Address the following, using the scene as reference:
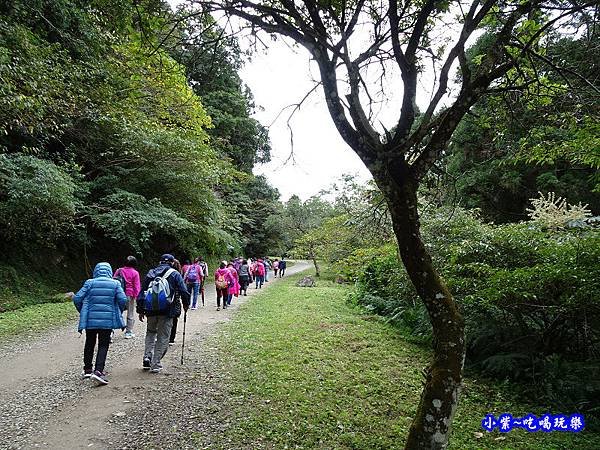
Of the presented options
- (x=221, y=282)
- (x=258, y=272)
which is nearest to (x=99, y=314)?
(x=221, y=282)

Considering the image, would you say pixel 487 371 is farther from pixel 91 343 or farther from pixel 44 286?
pixel 44 286

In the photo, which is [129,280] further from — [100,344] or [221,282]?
[221,282]

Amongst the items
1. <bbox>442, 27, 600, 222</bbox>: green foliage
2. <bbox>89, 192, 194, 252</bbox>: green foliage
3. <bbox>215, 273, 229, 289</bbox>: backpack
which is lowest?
<bbox>215, 273, 229, 289</bbox>: backpack

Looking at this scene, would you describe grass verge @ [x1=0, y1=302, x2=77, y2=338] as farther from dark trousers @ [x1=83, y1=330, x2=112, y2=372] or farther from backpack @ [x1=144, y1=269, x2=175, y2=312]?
backpack @ [x1=144, y1=269, x2=175, y2=312]

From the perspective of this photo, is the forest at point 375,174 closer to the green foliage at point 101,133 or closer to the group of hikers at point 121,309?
the green foliage at point 101,133

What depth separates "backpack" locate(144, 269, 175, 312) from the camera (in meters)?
5.61

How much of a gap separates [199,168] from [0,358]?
986 cm

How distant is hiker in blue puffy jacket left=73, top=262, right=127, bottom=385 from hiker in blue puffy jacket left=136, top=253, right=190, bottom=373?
354 mm

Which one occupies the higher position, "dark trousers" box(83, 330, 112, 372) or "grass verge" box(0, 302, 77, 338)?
"dark trousers" box(83, 330, 112, 372)

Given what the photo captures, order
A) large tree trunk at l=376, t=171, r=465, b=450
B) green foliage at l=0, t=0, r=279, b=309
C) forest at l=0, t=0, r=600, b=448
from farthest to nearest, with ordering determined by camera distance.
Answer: green foliage at l=0, t=0, r=279, b=309, forest at l=0, t=0, r=600, b=448, large tree trunk at l=376, t=171, r=465, b=450

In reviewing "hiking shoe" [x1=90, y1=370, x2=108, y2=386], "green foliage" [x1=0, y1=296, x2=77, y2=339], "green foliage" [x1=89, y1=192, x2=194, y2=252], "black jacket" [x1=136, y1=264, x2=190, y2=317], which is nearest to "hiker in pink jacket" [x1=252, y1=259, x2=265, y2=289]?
"green foliage" [x1=89, y1=192, x2=194, y2=252]

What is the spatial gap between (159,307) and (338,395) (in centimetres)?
285

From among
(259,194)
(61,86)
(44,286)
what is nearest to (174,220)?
(44,286)

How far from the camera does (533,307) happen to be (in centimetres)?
580
